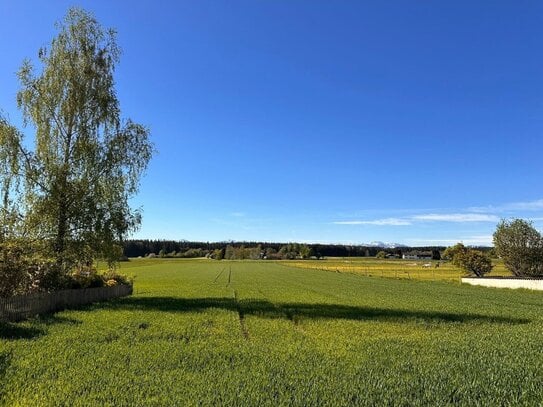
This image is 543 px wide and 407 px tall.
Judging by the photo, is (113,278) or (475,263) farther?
(475,263)

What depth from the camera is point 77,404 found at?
8.41 metres

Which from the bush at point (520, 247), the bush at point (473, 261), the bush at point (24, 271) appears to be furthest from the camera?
the bush at point (473, 261)

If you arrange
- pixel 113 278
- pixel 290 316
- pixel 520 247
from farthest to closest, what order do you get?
pixel 520 247
pixel 113 278
pixel 290 316

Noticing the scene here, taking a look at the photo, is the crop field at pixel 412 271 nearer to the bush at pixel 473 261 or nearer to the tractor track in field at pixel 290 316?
the bush at pixel 473 261

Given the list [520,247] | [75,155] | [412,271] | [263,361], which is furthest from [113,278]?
[412,271]

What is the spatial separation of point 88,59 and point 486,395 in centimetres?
3083

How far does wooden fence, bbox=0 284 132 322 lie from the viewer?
18922 millimetres

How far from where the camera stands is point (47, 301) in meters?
22.7

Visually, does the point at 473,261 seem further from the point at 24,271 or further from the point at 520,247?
the point at 24,271

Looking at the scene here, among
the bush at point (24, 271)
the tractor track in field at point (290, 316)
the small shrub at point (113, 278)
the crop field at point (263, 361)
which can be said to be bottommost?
the tractor track in field at point (290, 316)

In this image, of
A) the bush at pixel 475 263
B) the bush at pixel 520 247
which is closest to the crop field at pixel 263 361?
the bush at pixel 520 247

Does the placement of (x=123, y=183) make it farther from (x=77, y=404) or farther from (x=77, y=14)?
(x=77, y=404)

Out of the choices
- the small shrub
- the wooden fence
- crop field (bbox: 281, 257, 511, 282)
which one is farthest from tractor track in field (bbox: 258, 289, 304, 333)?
crop field (bbox: 281, 257, 511, 282)

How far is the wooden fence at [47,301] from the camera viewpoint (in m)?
18.9
